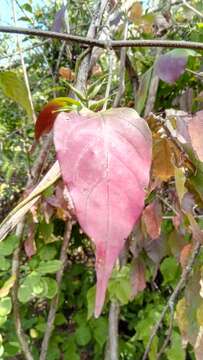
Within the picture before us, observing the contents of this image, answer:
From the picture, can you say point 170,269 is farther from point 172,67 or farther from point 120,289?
point 172,67

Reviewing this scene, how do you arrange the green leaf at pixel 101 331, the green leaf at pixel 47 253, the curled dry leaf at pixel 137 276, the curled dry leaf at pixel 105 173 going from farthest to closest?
the green leaf at pixel 101 331 → the green leaf at pixel 47 253 → the curled dry leaf at pixel 137 276 → the curled dry leaf at pixel 105 173

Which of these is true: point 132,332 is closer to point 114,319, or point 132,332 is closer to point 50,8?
point 114,319

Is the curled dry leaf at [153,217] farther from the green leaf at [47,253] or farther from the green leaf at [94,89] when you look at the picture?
the green leaf at [47,253]

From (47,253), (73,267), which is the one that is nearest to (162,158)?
(47,253)

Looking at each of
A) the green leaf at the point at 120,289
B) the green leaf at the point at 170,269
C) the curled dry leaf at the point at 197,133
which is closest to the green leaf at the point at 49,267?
the green leaf at the point at 120,289

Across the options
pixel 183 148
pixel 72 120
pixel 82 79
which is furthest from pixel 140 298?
pixel 72 120

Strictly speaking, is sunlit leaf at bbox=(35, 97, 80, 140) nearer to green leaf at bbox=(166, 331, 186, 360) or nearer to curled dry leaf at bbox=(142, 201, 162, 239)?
curled dry leaf at bbox=(142, 201, 162, 239)
